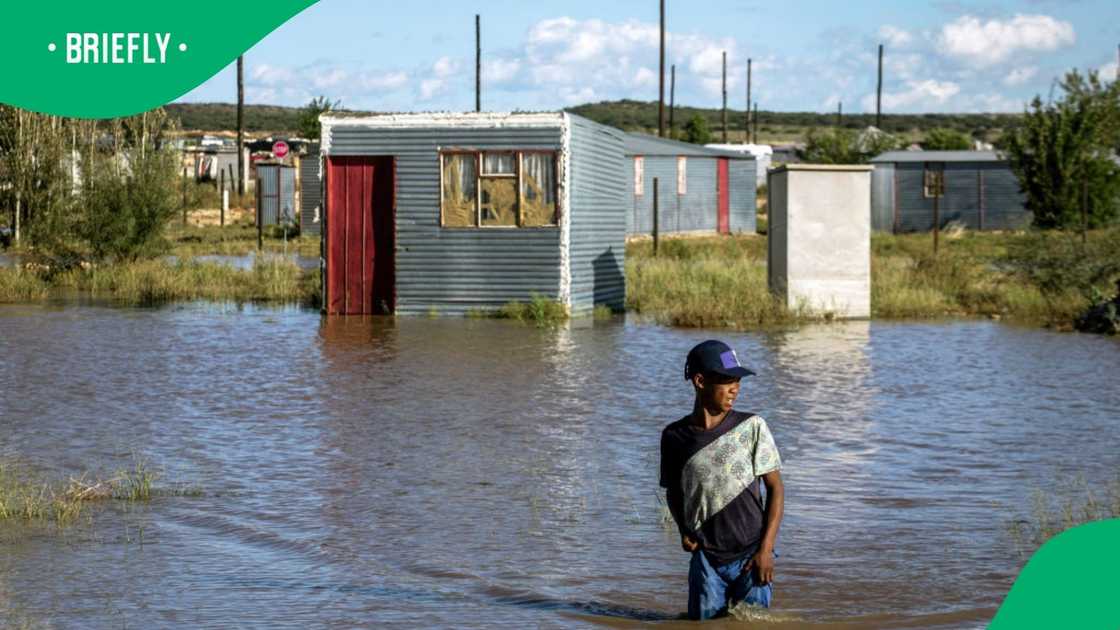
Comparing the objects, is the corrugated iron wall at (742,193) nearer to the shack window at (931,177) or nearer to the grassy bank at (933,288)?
the shack window at (931,177)

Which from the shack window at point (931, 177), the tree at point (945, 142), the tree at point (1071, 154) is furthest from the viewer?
the tree at point (945, 142)

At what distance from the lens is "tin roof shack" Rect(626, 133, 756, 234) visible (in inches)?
1780

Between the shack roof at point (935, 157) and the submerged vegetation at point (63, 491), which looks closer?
the submerged vegetation at point (63, 491)

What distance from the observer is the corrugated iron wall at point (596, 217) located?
24.0 meters

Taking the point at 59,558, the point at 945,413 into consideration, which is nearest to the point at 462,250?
the point at 945,413

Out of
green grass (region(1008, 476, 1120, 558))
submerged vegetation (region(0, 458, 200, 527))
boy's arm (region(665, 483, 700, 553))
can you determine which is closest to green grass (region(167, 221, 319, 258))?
submerged vegetation (region(0, 458, 200, 527))

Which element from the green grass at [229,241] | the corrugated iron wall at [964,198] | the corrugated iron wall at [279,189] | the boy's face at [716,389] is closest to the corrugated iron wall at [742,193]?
the corrugated iron wall at [964,198]

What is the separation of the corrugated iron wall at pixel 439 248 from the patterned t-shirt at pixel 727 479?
17.5m

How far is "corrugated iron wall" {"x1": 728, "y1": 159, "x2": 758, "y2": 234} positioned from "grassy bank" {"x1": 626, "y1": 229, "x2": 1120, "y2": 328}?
22.2 m

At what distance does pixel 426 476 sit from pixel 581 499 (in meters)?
1.34

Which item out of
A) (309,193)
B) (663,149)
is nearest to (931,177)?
(663,149)

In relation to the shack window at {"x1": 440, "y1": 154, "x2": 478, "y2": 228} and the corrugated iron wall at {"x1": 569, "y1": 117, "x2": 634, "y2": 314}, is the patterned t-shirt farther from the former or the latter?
the shack window at {"x1": 440, "y1": 154, "x2": 478, "y2": 228}

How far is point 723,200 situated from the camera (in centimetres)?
5116

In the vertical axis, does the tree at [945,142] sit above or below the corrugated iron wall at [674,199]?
above
